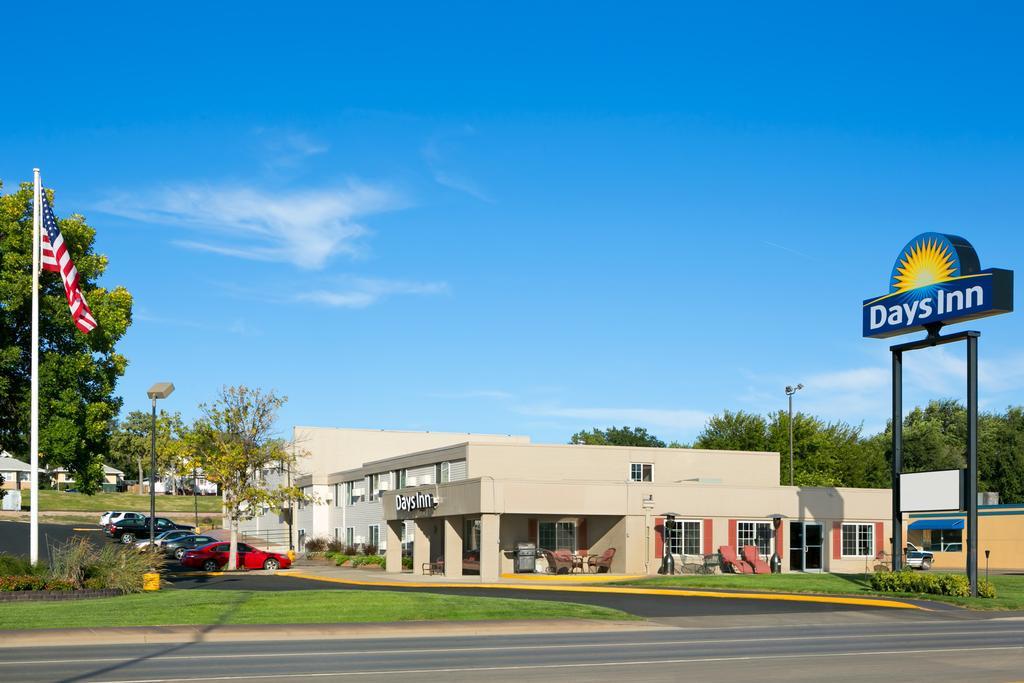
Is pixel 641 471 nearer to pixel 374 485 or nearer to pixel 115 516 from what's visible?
pixel 374 485

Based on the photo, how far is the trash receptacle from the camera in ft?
156

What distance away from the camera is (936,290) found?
34562 millimetres

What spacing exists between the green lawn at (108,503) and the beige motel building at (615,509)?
45095 mm

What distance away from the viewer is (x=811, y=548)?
168ft

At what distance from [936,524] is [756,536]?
28626 millimetres

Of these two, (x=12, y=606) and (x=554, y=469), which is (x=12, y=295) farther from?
(x=554, y=469)

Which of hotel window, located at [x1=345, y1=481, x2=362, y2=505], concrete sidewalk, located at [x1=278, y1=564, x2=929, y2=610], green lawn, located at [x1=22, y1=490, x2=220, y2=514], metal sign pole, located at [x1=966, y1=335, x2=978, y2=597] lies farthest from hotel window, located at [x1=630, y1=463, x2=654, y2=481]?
green lawn, located at [x1=22, y1=490, x2=220, y2=514]

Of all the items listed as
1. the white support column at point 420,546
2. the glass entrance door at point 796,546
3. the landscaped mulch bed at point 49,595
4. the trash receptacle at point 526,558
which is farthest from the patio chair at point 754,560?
the landscaped mulch bed at point 49,595

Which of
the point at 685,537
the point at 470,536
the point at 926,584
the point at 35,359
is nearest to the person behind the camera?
the point at 35,359

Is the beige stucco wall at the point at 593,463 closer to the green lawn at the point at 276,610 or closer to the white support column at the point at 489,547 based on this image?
the white support column at the point at 489,547

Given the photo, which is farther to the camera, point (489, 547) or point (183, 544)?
point (183, 544)

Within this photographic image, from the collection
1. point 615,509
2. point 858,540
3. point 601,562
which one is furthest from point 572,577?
point 858,540

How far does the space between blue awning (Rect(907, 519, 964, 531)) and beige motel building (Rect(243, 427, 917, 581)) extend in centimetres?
2033

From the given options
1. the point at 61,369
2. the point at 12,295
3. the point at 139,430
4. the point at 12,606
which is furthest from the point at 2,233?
the point at 139,430
